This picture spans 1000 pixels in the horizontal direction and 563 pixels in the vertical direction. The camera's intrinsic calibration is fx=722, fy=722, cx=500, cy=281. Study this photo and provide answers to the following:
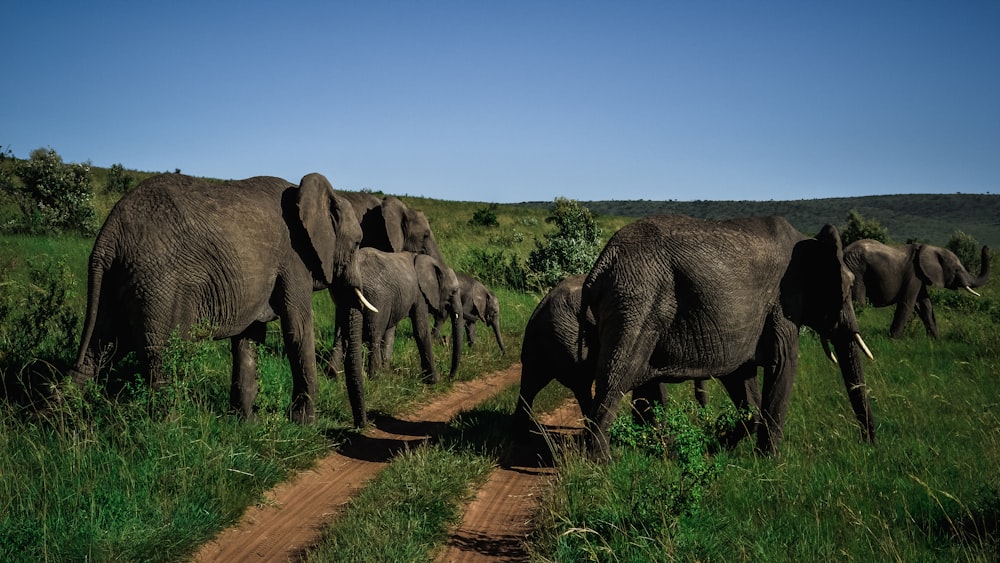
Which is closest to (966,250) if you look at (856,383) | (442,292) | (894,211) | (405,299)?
(442,292)

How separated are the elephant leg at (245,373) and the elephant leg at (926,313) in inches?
602

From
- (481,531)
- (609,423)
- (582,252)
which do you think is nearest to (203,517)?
(481,531)

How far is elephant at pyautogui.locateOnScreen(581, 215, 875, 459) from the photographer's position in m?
6.74

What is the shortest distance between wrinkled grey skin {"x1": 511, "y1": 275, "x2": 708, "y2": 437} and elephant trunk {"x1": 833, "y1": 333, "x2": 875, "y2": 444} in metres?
2.79

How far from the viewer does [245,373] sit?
8.33 meters

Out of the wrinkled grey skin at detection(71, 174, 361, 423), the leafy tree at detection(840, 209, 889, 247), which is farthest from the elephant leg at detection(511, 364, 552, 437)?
the leafy tree at detection(840, 209, 889, 247)

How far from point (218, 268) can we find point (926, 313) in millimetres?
16760

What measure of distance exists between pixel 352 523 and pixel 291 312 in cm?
293

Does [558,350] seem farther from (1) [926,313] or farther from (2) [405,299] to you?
(1) [926,313]

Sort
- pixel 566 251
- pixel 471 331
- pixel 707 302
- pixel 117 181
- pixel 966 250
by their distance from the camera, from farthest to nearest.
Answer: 1. pixel 117 181
2. pixel 966 250
3. pixel 566 251
4. pixel 471 331
5. pixel 707 302

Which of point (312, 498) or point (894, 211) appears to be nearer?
point (312, 498)

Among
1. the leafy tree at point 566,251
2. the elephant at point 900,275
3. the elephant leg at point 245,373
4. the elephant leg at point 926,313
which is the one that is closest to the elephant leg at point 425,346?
the elephant leg at point 245,373

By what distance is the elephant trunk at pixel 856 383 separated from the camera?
7711 mm

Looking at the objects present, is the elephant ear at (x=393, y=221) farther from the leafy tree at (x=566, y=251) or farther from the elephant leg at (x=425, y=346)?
the leafy tree at (x=566, y=251)
